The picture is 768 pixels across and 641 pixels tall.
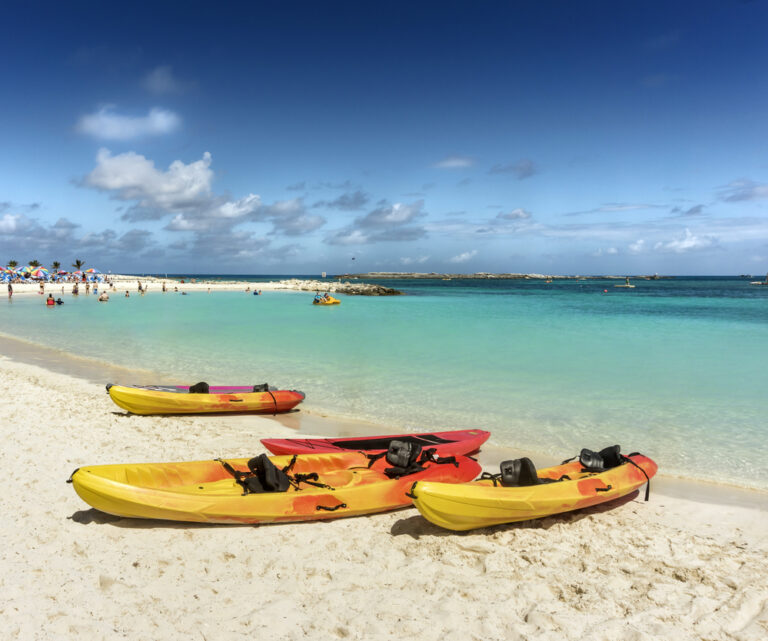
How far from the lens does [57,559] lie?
459cm

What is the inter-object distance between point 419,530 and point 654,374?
41.8 ft

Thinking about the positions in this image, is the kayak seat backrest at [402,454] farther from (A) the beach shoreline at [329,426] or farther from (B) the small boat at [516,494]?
(A) the beach shoreline at [329,426]

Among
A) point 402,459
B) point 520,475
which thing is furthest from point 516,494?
point 402,459

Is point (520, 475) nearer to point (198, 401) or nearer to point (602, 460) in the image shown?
point (602, 460)

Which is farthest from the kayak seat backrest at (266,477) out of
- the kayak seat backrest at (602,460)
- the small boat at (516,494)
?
the kayak seat backrest at (602,460)

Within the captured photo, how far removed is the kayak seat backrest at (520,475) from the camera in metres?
5.75

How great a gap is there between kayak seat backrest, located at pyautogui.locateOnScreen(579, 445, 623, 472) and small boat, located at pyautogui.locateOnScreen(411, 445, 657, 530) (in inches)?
6.9

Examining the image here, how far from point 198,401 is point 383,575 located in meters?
6.63

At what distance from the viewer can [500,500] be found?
5211 millimetres

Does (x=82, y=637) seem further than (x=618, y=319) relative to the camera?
No

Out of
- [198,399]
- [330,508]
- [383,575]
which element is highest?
[198,399]

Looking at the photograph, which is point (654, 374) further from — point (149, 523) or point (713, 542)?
point (149, 523)

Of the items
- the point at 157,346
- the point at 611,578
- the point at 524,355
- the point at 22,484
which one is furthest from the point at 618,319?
the point at 22,484

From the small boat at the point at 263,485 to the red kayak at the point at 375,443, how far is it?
344mm
